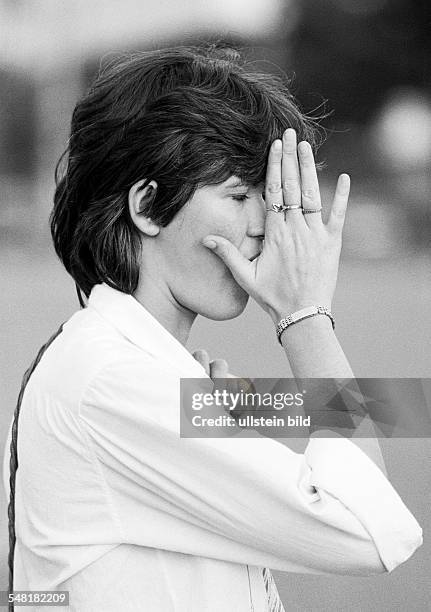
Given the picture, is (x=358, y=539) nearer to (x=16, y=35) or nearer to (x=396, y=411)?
(x=396, y=411)

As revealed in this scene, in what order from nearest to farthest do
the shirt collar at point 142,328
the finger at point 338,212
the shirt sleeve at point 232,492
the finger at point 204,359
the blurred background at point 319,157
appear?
1. the shirt sleeve at point 232,492
2. the shirt collar at point 142,328
3. the finger at point 338,212
4. the finger at point 204,359
5. the blurred background at point 319,157

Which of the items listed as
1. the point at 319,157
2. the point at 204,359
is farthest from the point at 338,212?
the point at 319,157

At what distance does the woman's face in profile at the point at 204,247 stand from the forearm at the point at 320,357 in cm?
9

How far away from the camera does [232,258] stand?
982 millimetres

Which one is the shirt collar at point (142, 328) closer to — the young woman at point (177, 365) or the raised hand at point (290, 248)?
the young woman at point (177, 365)

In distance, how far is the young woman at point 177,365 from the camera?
0.83 m

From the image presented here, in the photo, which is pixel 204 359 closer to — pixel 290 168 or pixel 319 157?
pixel 290 168

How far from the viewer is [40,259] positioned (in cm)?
245

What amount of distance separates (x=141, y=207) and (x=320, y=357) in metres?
0.25

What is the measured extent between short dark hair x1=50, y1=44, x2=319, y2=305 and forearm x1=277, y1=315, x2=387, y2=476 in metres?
0.18

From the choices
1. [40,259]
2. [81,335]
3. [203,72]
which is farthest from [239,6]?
[81,335]

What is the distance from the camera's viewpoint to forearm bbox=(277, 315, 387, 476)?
0.91 metres

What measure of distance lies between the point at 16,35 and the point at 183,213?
5.41 feet

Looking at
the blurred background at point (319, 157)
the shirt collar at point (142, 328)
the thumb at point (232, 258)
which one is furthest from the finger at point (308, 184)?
the blurred background at point (319, 157)
